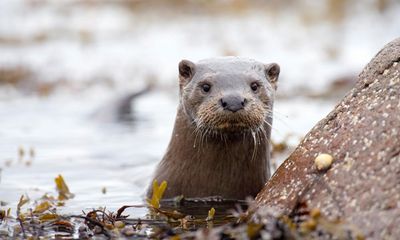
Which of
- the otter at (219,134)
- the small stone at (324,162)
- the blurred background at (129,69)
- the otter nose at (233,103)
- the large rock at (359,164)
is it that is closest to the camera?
the large rock at (359,164)

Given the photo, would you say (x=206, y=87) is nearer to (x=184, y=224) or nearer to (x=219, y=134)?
(x=219, y=134)

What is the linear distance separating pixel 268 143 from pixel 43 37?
10.8 metres

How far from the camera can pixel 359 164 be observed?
125 inches

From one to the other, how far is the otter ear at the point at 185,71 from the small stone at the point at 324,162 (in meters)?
1.10

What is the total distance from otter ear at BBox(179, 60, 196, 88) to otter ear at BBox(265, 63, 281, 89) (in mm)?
359

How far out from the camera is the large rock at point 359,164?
2928mm

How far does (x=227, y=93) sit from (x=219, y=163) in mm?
574

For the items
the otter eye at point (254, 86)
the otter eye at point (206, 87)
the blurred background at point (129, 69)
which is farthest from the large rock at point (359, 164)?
the blurred background at point (129, 69)

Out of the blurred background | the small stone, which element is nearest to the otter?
the blurred background

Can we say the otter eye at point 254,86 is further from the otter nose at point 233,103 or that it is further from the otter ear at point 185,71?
the otter ear at point 185,71

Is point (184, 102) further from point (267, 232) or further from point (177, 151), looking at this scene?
point (267, 232)

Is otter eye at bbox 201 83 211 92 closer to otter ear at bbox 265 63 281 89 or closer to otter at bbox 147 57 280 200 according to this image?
otter at bbox 147 57 280 200

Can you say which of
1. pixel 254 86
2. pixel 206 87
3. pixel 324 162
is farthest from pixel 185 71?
pixel 324 162

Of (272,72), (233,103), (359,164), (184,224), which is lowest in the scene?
(184,224)
